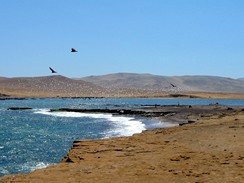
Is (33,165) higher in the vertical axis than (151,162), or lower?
lower

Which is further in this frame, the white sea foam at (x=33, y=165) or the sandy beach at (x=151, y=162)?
the white sea foam at (x=33, y=165)

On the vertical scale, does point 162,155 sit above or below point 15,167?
above

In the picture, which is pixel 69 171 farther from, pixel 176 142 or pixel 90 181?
pixel 176 142

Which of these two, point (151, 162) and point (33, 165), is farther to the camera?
point (33, 165)

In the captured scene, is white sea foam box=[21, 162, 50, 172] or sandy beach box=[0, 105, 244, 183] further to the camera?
white sea foam box=[21, 162, 50, 172]

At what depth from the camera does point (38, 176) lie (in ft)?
47.3

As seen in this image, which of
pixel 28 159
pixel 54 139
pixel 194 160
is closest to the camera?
pixel 194 160

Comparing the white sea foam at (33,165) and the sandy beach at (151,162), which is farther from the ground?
the sandy beach at (151,162)

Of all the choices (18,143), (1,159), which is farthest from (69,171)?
(18,143)

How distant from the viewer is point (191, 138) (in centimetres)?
2394

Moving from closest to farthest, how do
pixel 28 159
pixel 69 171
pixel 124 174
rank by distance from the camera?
pixel 124 174, pixel 69 171, pixel 28 159

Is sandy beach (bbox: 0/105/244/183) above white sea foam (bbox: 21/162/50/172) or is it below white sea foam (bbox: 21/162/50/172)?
above

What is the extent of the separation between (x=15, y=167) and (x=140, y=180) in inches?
481

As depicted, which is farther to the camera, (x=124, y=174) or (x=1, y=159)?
(x=1, y=159)
